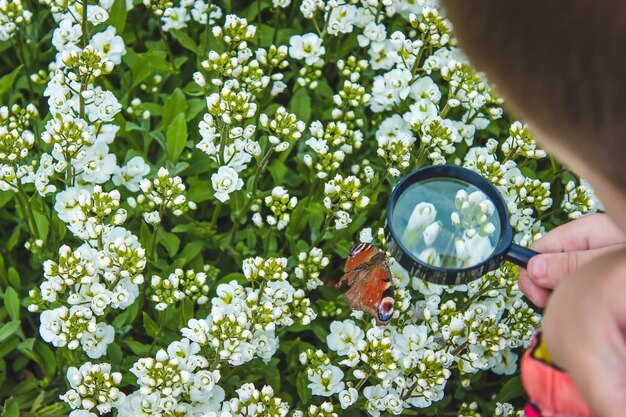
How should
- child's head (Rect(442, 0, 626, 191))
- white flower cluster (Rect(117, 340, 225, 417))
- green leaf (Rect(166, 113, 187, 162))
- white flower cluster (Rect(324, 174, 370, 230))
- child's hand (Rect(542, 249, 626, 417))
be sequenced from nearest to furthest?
child's head (Rect(442, 0, 626, 191)) < child's hand (Rect(542, 249, 626, 417)) < white flower cluster (Rect(117, 340, 225, 417)) < white flower cluster (Rect(324, 174, 370, 230)) < green leaf (Rect(166, 113, 187, 162))

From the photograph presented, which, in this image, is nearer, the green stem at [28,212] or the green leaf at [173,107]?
the green stem at [28,212]

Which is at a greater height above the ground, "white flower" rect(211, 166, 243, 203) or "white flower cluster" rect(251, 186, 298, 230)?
"white flower" rect(211, 166, 243, 203)

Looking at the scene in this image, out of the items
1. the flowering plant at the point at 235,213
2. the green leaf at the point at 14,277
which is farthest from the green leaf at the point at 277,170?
the green leaf at the point at 14,277

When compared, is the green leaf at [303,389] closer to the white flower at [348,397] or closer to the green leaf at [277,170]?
the white flower at [348,397]

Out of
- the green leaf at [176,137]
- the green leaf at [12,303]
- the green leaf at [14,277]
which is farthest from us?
the green leaf at [176,137]

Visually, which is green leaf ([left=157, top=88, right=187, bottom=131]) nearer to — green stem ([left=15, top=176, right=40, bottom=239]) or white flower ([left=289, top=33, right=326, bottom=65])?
white flower ([left=289, top=33, right=326, bottom=65])

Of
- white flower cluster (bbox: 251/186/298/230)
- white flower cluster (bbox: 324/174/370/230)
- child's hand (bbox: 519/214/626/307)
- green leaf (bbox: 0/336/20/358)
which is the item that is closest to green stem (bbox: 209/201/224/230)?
white flower cluster (bbox: 251/186/298/230)

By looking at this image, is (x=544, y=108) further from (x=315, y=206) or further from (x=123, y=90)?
(x=123, y=90)
